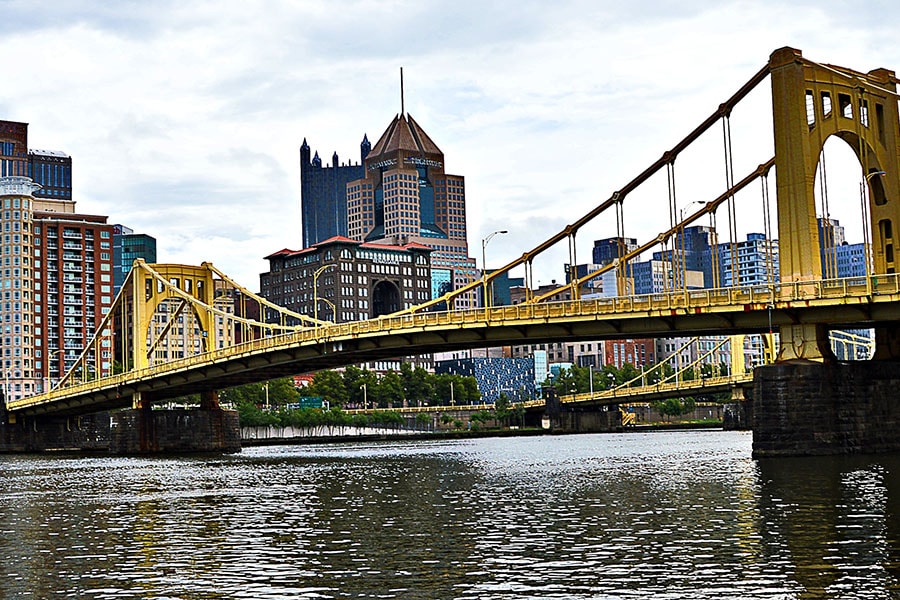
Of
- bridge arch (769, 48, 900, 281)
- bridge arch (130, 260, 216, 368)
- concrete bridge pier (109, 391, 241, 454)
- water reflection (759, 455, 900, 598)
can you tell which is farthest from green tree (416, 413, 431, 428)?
water reflection (759, 455, 900, 598)

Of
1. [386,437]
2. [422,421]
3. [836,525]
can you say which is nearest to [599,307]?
[836,525]

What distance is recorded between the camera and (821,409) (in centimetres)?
7200

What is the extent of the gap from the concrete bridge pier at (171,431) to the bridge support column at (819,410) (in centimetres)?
5735

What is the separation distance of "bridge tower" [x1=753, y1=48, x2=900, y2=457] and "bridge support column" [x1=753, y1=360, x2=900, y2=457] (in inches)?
2.1

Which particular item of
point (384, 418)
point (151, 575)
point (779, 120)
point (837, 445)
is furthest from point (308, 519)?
point (384, 418)

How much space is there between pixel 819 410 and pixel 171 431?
2461 inches

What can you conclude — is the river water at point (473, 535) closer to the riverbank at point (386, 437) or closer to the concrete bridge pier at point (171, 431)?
the concrete bridge pier at point (171, 431)

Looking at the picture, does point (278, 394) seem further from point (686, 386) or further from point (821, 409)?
point (821, 409)

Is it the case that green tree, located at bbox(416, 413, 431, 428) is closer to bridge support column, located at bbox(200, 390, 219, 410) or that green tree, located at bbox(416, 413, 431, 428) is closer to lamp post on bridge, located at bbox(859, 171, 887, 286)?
bridge support column, located at bbox(200, 390, 219, 410)

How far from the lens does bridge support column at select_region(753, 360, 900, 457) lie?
71500 mm

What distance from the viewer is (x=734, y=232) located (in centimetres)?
8188

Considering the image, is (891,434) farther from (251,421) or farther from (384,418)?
(384,418)

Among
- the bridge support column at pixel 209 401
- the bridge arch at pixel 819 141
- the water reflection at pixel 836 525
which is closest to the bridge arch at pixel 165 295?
the bridge support column at pixel 209 401

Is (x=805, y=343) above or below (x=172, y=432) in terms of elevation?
above
